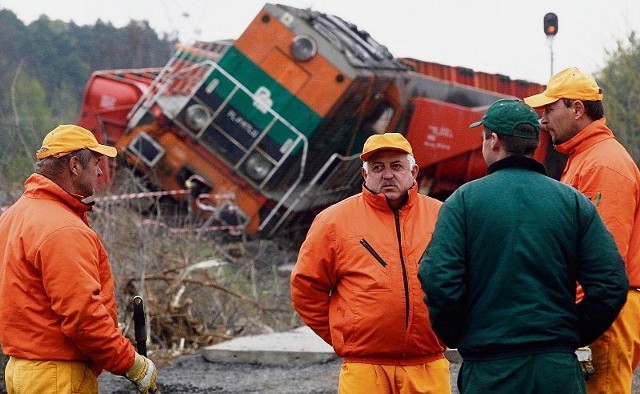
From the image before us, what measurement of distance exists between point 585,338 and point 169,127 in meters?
→ 12.1

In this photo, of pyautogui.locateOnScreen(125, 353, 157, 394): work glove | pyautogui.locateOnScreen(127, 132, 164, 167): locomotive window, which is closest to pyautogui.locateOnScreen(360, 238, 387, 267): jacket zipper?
pyautogui.locateOnScreen(125, 353, 157, 394): work glove

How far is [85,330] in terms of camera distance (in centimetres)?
464

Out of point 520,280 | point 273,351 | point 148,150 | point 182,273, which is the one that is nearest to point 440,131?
point 148,150

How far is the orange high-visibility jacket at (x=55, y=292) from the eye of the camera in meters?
4.64

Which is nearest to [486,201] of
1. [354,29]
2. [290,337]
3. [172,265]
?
[290,337]

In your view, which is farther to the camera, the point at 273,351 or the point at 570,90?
the point at 273,351

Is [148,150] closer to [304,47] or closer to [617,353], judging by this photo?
[304,47]

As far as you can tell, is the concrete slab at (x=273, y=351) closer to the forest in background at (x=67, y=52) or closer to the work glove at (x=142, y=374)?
the work glove at (x=142, y=374)

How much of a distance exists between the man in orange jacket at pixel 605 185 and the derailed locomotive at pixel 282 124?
968 cm

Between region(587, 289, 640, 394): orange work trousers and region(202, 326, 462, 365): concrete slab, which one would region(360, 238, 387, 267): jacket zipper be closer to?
region(587, 289, 640, 394): orange work trousers

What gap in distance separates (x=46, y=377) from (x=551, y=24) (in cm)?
1106

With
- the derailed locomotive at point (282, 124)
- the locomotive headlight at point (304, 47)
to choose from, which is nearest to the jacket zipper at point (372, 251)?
the derailed locomotive at point (282, 124)

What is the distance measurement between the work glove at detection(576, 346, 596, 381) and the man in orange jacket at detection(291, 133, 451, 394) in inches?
23.6

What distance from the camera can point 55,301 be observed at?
4648 mm
